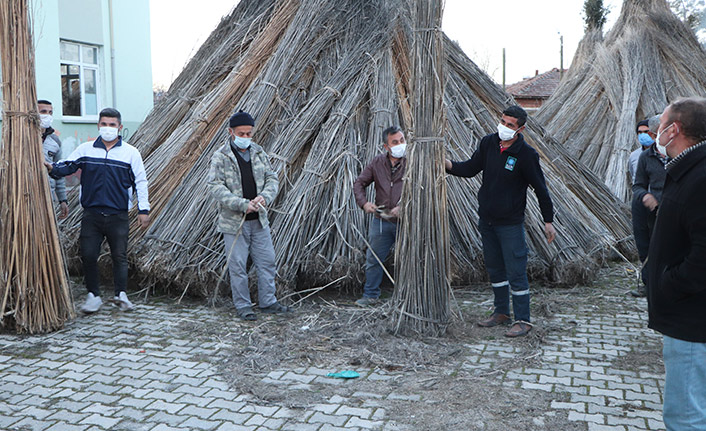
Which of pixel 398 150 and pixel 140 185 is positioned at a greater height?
pixel 398 150

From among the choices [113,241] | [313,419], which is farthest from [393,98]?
[313,419]

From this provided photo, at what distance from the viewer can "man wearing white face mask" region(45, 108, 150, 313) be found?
5.37m

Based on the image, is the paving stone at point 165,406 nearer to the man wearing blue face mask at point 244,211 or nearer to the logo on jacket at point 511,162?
the man wearing blue face mask at point 244,211

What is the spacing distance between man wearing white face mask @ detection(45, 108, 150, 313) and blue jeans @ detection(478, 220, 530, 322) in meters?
2.87

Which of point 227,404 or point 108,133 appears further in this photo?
point 108,133

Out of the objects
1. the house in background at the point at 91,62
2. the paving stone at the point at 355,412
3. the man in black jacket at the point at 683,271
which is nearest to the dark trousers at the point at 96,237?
the paving stone at the point at 355,412

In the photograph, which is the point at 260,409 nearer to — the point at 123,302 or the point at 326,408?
the point at 326,408

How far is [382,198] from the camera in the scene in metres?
5.71

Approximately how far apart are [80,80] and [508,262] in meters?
10.6

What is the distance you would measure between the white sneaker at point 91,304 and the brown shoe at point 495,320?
10.3 feet

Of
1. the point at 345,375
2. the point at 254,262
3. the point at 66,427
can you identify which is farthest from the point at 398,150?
the point at 66,427

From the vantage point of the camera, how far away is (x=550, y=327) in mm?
5039

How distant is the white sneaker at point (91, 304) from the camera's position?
5.36 metres

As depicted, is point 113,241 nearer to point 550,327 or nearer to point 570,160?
point 550,327
